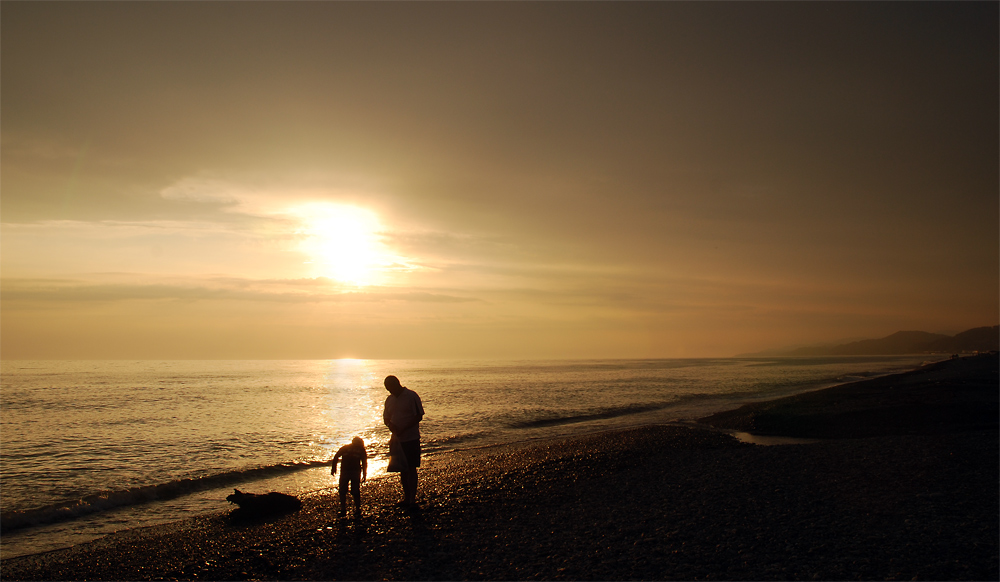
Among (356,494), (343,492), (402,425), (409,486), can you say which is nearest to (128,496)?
(343,492)

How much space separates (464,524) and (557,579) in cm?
337

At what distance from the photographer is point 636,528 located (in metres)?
9.46

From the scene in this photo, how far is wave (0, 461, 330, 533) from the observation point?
536 inches

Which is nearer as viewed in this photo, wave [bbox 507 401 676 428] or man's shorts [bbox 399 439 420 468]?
man's shorts [bbox 399 439 420 468]

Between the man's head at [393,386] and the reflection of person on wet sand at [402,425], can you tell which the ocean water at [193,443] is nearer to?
the reflection of person on wet sand at [402,425]

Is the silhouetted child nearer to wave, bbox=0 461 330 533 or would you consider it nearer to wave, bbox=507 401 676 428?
wave, bbox=0 461 330 533

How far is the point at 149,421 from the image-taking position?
118 ft

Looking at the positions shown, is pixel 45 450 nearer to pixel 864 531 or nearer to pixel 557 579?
pixel 557 579

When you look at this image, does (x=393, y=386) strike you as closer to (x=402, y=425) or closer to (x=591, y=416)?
(x=402, y=425)

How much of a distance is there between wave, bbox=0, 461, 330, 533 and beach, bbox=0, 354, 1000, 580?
3768 mm

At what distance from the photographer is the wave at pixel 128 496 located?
13.6 m

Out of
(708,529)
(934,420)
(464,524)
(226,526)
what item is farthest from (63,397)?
(934,420)

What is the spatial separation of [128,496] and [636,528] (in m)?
Answer: 15.5

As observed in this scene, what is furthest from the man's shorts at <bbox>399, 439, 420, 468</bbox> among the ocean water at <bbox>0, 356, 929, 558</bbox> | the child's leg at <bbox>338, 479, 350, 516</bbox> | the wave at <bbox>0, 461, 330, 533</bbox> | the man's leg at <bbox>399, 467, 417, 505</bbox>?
the wave at <bbox>0, 461, 330, 533</bbox>
